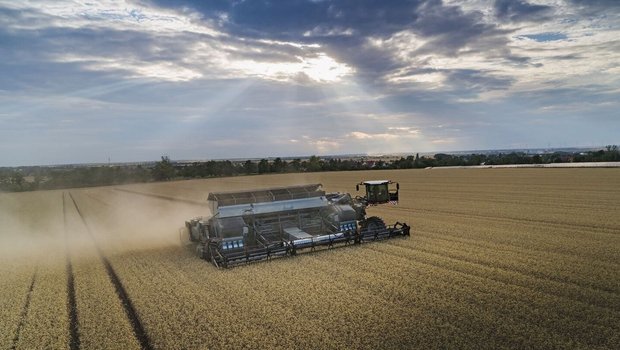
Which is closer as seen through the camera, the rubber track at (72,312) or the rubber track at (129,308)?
the rubber track at (129,308)

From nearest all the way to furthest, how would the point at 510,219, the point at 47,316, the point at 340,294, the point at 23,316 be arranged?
the point at 47,316 → the point at 23,316 → the point at 340,294 → the point at 510,219

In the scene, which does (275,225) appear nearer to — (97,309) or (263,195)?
(263,195)

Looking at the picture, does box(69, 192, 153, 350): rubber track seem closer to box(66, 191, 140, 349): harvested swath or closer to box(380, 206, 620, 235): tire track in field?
box(66, 191, 140, 349): harvested swath

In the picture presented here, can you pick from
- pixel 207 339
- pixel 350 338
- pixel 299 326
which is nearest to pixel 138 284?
pixel 207 339

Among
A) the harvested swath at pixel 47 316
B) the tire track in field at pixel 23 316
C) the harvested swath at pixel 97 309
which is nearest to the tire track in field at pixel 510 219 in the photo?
the harvested swath at pixel 97 309

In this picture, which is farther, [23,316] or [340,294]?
[340,294]

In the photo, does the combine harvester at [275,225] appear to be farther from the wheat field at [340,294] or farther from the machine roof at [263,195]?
the wheat field at [340,294]

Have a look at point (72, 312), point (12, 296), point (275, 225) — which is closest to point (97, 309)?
point (72, 312)
